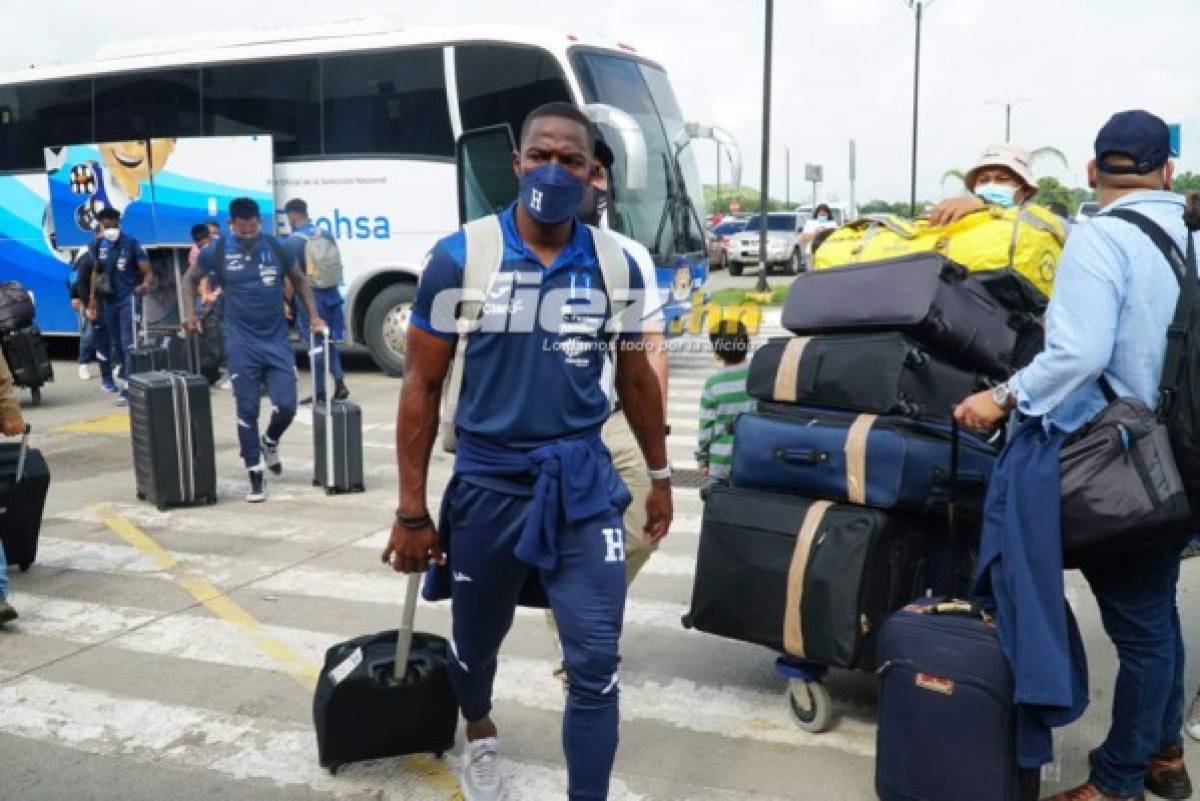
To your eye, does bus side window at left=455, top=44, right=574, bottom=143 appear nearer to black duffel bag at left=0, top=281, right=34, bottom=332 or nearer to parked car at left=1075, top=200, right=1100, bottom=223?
black duffel bag at left=0, top=281, right=34, bottom=332

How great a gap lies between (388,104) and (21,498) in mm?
8808

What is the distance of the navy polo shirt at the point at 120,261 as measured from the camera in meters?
12.2

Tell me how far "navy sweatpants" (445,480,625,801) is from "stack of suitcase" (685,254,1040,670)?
829mm

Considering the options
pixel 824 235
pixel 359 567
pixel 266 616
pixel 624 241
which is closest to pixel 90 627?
pixel 266 616

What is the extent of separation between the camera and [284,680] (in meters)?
4.73

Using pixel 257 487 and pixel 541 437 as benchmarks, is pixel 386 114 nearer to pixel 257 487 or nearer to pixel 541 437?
pixel 257 487

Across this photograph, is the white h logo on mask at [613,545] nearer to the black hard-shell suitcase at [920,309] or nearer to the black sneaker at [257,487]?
the black hard-shell suitcase at [920,309]

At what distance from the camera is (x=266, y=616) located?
557 centimetres

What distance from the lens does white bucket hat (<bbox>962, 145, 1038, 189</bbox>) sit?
14.6ft

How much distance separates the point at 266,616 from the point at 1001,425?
349 centimetres

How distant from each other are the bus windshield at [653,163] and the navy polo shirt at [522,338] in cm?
922

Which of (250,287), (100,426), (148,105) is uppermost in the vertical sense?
(148,105)

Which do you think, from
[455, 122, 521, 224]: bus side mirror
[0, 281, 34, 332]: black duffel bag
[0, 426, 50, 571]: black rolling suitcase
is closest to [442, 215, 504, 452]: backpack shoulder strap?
[0, 426, 50, 571]: black rolling suitcase

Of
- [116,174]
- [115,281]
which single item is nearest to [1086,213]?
[115,281]
